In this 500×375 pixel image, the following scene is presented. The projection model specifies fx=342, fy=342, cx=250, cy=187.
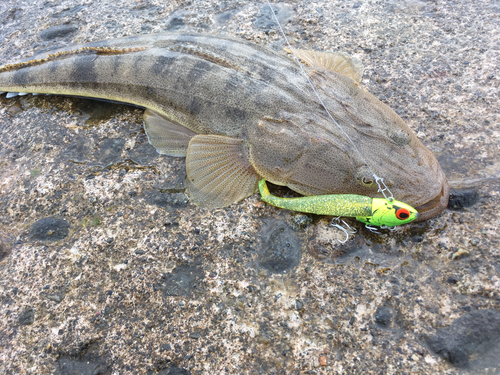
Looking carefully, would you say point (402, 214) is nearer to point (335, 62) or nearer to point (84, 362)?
point (335, 62)

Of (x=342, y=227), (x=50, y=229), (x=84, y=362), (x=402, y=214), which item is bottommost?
(x=84, y=362)

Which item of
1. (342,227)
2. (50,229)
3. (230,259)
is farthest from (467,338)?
(50,229)

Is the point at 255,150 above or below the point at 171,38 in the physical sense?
below

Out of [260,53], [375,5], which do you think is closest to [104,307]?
[260,53]

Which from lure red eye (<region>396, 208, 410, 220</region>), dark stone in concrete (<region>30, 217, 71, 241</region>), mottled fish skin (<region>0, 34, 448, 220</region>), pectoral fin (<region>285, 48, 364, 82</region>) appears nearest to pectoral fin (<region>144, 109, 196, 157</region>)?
mottled fish skin (<region>0, 34, 448, 220</region>)

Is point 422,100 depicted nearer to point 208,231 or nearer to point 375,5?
point 375,5

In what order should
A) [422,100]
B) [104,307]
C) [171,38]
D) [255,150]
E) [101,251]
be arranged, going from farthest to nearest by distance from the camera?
1. [171,38]
2. [422,100]
3. [255,150]
4. [101,251]
5. [104,307]

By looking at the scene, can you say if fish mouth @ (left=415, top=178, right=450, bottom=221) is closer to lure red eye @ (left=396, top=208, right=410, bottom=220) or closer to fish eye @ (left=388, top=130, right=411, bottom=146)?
lure red eye @ (left=396, top=208, right=410, bottom=220)
